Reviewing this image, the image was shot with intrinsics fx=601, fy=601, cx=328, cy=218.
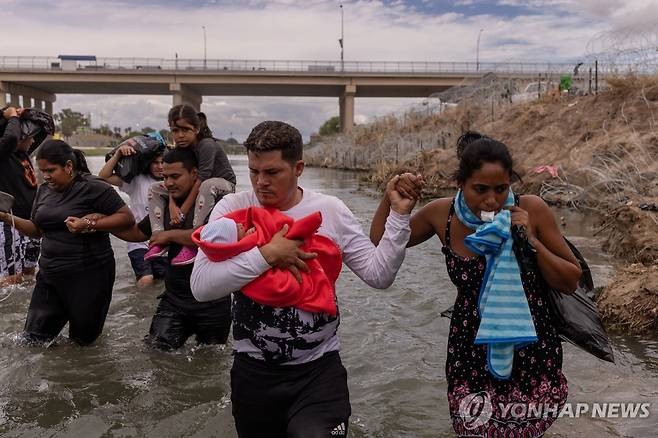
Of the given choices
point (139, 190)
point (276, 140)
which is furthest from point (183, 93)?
point (276, 140)

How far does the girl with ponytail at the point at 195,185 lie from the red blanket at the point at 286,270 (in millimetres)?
1833

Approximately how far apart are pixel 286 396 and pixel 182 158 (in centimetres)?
254

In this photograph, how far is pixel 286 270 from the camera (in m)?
2.64

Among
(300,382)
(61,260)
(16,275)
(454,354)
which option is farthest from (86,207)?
(16,275)

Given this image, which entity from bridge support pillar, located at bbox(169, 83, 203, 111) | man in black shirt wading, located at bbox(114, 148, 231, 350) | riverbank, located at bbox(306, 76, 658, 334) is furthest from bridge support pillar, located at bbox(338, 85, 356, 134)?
man in black shirt wading, located at bbox(114, 148, 231, 350)

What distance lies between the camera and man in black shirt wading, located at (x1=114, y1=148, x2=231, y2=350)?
185 inches

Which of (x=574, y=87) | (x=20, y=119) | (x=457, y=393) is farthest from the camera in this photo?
(x=574, y=87)

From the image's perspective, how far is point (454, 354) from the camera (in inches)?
120

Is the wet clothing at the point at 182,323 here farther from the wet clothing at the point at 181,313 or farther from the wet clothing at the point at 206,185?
the wet clothing at the point at 206,185

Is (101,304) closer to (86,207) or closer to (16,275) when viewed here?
(86,207)

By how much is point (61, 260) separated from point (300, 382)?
9.77 feet

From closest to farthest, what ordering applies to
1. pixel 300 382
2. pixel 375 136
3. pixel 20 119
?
pixel 300 382
pixel 20 119
pixel 375 136

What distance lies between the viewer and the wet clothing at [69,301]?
4.96 metres

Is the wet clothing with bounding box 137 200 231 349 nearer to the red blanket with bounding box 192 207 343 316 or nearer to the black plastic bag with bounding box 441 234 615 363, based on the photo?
the red blanket with bounding box 192 207 343 316
